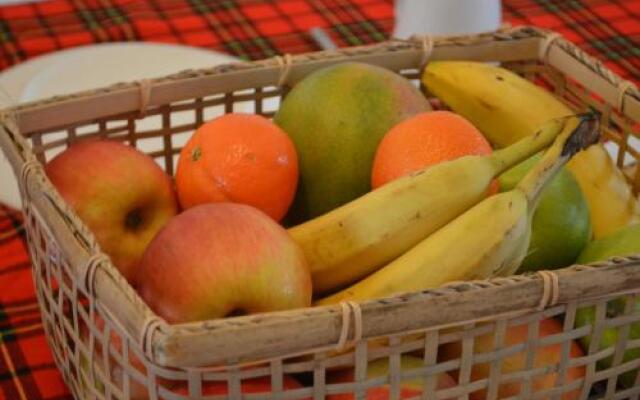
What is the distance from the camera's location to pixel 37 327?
2.11 ft

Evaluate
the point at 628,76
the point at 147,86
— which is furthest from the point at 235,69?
the point at 628,76

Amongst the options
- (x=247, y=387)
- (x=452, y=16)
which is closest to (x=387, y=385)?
(x=247, y=387)

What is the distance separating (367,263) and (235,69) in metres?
0.20

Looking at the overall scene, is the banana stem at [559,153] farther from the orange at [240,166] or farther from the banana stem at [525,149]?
the orange at [240,166]

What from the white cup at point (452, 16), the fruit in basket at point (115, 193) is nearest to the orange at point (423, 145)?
the fruit in basket at point (115, 193)

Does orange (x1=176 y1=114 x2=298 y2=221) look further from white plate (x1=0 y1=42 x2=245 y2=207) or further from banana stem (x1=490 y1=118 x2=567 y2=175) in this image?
white plate (x1=0 y1=42 x2=245 y2=207)

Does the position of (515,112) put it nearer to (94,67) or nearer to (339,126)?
(339,126)

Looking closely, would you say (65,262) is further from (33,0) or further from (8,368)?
(33,0)

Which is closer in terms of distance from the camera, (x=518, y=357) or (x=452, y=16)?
(x=518, y=357)

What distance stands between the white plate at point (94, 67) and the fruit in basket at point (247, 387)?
1.48ft

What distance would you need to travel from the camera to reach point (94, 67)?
888 mm

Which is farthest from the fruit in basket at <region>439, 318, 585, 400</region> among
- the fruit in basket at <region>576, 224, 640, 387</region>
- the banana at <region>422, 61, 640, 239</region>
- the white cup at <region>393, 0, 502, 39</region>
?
the white cup at <region>393, 0, 502, 39</region>

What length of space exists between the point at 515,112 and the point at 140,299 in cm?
33

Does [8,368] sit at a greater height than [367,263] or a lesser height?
lesser
